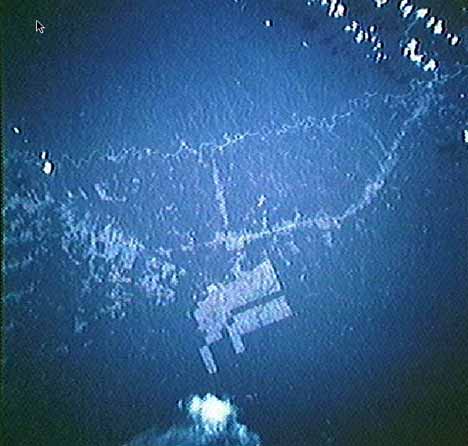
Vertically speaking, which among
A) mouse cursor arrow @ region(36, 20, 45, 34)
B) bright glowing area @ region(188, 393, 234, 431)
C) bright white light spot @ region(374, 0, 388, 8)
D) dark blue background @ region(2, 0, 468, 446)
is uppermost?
mouse cursor arrow @ region(36, 20, 45, 34)

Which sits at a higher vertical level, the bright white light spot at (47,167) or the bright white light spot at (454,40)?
the bright white light spot at (47,167)

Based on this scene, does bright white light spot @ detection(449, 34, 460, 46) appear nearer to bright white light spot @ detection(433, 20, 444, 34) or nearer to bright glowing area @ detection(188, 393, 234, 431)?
bright white light spot @ detection(433, 20, 444, 34)

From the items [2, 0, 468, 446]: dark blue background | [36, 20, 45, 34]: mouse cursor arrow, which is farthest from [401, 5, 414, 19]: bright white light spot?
[36, 20, 45, 34]: mouse cursor arrow

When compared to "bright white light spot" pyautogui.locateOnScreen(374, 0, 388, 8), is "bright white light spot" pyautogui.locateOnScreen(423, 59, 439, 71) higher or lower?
lower

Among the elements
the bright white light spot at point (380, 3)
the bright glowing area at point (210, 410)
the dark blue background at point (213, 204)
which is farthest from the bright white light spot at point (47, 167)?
the bright white light spot at point (380, 3)

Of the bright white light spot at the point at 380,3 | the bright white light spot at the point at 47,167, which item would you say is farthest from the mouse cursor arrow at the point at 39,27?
the bright white light spot at the point at 380,3

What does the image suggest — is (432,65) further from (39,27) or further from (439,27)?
(39,27)

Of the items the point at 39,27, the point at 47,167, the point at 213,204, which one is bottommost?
the point at 213,204

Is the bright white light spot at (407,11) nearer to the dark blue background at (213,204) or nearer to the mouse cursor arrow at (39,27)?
the dark blue background at (213,204)

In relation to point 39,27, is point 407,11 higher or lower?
lower

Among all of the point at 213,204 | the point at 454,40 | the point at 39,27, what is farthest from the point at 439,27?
the point at 39,27

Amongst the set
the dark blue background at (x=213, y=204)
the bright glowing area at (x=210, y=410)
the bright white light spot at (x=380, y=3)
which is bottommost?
the bright glowing area at (x=210, y=410)

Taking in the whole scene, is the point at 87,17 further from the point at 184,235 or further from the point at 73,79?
the point at 184,235
